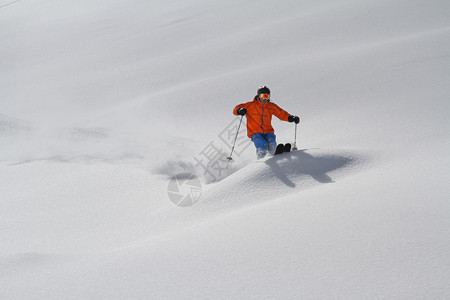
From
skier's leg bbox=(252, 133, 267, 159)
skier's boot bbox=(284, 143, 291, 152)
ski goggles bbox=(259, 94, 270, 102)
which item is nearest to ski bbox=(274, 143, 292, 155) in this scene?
skier's boot bbox=(284, 143, 291, 152)

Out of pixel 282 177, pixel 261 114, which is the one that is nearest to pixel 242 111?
pixel 261 114

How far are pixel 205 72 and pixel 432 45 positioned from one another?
3.96 m

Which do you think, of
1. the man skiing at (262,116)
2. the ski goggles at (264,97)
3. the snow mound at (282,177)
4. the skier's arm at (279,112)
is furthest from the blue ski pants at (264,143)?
the snow mound at (282,177)

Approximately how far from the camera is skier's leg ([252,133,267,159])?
389 cm

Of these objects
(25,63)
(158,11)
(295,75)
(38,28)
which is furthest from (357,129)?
(38,28)

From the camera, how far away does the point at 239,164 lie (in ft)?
13.5

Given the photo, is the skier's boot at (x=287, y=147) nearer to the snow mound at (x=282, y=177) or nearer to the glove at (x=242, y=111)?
the snow mound at (x=282, y=177)

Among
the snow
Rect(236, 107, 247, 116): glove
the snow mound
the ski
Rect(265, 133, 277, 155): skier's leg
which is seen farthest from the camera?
Rect(265, 133, 277, 155): skier's leg

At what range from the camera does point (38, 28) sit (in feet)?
46.8

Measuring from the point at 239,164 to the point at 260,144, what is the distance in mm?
358

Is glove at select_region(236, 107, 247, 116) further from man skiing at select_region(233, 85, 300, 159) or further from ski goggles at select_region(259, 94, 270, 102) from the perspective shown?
ski goggles at select_region(259, 94, 270, 102)

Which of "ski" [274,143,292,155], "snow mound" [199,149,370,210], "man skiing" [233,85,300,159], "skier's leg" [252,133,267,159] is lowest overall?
"snow mound" [199,149,370,210]

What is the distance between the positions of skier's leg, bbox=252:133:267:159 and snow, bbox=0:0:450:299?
334 mm

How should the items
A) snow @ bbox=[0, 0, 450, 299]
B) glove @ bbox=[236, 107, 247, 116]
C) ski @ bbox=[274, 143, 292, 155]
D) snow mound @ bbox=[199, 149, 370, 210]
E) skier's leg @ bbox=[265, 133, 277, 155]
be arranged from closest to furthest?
snow @ bbox=[0, 0, 450, 299] < snow mound @ bbox=[199, 149, 370, 210] < ski @ bbox=[274, 143, 292, 155] < glove @ bbox=[236, 107, 247, 116] < skier's leg @ bbox=[265, 133, 277, 155]
